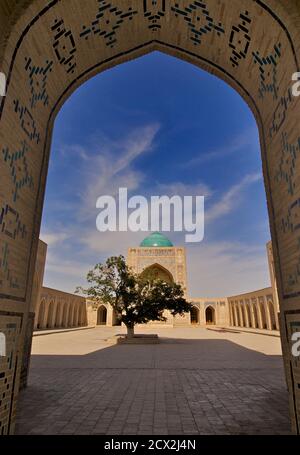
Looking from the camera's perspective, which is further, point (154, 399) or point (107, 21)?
point (154, 399)

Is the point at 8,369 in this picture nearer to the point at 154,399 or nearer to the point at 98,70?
the point at 154,399

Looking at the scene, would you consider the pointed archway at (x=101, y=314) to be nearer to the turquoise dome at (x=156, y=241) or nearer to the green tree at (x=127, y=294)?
the turquoise dome at (x=156, y=241)

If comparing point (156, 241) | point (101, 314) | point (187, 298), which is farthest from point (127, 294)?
point (101, 314)

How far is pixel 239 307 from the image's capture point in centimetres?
3095

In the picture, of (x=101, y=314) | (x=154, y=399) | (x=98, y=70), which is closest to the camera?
(x=98, y=70)

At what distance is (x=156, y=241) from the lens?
1347 inches

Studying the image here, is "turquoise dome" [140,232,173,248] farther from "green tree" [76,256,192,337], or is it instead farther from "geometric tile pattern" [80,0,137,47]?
"geometric tile pattern" [80,0,137,47]

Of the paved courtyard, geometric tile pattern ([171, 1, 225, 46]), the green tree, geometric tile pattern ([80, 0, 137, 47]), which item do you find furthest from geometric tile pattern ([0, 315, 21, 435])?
the green tree

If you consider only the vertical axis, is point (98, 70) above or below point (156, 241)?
below

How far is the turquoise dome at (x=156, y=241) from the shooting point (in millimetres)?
33938

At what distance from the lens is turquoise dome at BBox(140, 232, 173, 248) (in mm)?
33938

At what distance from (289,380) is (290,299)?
0.82 metres

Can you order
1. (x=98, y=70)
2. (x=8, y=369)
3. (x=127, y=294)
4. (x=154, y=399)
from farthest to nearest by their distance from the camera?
(x=127, y=294)
(x=154, y=399)
(x=98, y=70)
(x=8, y=369)
